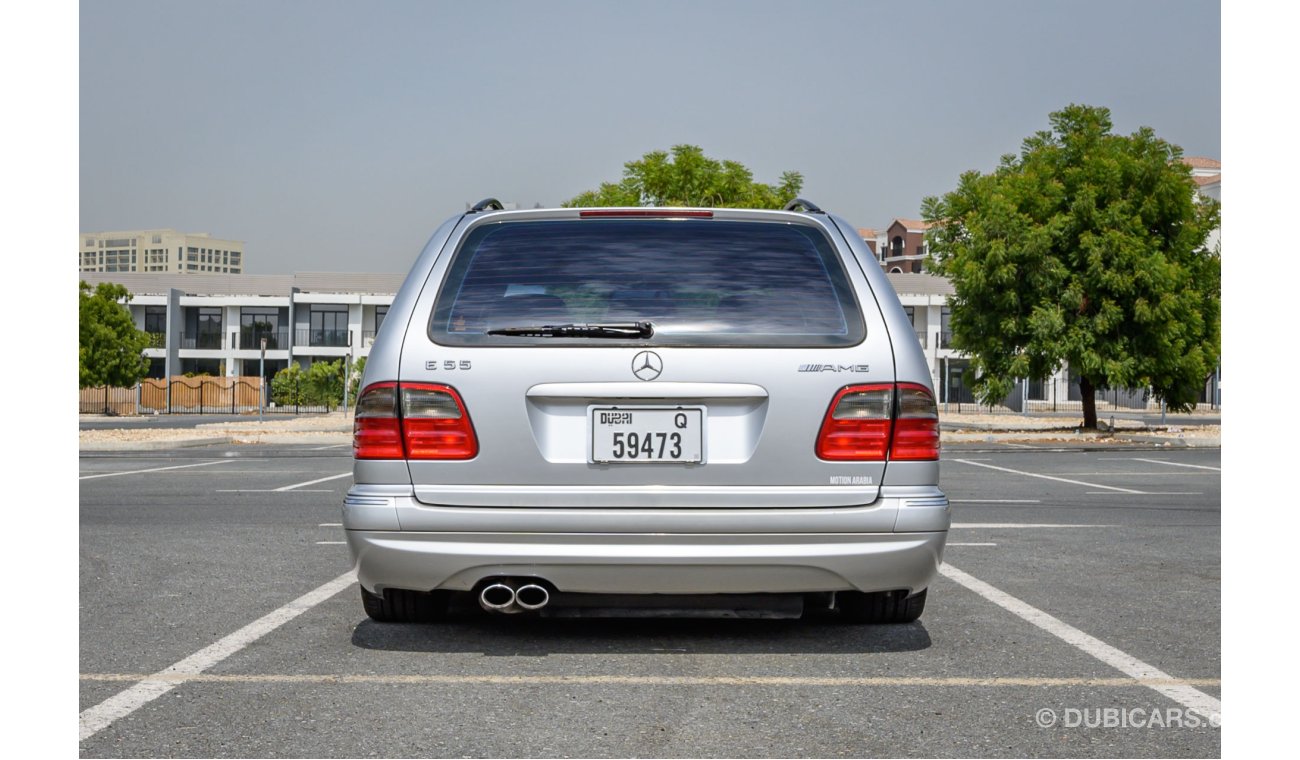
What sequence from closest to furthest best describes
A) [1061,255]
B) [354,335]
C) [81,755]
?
1. [81,755]
2. [1061,255]
3. [354,335]

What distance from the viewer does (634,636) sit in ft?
17.8

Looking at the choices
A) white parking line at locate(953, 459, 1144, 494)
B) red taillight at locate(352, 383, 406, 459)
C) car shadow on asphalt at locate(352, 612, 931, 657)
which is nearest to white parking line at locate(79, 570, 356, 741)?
car shadow on asphalt at locate(352, 612, 931, 657)

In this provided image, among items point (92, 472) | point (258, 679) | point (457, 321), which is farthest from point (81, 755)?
point (92, 472)

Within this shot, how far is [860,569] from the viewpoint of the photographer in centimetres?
473

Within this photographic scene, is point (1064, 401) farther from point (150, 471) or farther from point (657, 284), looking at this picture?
point (657, 284)

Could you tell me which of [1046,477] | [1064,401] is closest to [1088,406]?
[1046,477]

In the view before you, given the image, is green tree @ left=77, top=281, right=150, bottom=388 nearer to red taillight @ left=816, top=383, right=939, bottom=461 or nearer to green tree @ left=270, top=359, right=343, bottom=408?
green tree @ left=270, top=359, right=343, bottom=408

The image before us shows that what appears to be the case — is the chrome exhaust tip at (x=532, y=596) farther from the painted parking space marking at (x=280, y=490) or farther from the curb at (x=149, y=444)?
the curb at (x=149, y=444)

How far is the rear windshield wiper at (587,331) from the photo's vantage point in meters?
4.74

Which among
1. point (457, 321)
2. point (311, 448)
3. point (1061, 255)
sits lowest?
point (311, 448)

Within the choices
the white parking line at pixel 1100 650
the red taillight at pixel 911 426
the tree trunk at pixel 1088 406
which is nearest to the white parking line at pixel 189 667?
→ the red taillight at pixel 911 426

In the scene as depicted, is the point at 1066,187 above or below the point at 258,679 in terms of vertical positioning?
above

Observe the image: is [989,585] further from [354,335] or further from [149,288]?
[149,288]

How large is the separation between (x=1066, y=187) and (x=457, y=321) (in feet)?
89.0
